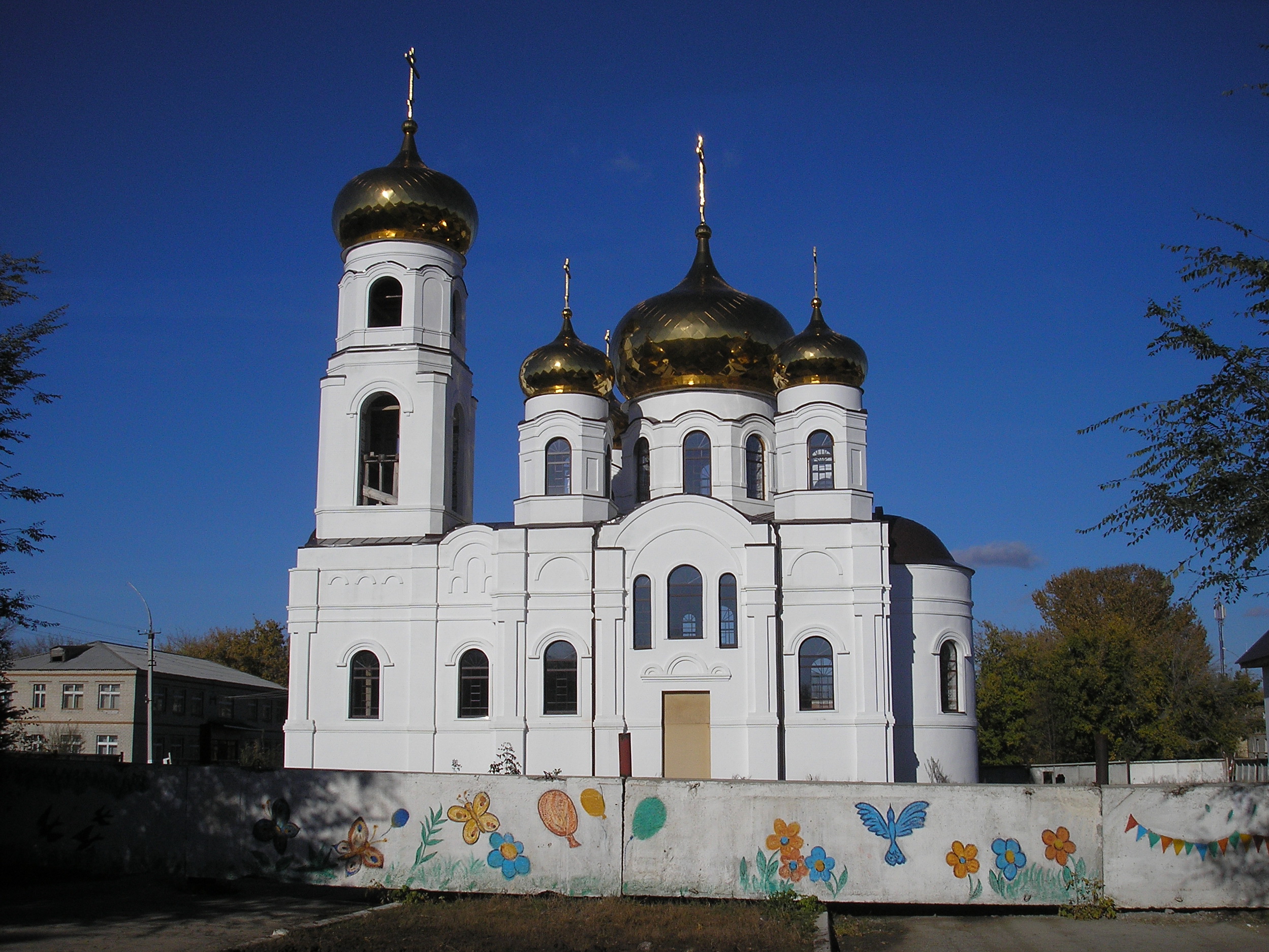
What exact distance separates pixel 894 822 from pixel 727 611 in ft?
41.1

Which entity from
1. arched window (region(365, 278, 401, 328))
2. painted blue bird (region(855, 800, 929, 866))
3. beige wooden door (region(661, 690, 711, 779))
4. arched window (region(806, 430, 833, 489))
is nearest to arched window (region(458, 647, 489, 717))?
beige wooden door (region(661, 690, 711, 779))

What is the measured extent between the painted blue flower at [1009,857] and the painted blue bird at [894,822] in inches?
30.6

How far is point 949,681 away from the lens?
2634 cm

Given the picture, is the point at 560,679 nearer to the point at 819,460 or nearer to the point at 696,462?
the point at 696,462

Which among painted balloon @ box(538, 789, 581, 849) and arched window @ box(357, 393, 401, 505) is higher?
arched window @ box(357, 393, 401, 505)

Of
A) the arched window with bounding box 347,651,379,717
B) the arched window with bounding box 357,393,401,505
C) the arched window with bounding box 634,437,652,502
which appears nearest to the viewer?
the arched window with bounding box 347,651,379,717

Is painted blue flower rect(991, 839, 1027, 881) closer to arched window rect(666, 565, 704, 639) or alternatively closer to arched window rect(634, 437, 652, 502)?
arched window rect(666, 565, 704, 639)

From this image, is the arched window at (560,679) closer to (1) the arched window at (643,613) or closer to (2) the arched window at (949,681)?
(1) the arched window at (643,613)

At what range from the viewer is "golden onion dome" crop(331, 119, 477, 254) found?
90.7 feet

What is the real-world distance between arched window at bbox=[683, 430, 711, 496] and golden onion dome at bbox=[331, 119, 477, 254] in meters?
7.10

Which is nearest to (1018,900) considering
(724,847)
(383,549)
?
(724,847)

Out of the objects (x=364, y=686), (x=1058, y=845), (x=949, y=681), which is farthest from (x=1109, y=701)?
(x=1058, y=845)

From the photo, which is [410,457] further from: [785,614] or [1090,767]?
[1090,767]

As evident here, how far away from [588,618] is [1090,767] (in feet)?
57.2
